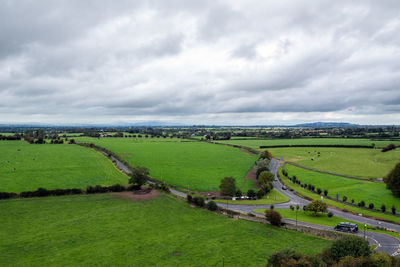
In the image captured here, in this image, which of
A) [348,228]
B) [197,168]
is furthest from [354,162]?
[348,228]

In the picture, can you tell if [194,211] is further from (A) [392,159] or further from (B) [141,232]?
(A) [392,159]

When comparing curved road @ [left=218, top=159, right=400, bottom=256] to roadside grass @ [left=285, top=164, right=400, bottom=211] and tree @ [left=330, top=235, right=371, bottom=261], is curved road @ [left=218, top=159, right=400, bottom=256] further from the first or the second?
roadside grass @ [left=285, top=164, right=400, bottom=211]

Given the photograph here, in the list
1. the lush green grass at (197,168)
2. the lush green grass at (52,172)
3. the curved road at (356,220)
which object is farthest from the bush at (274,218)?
the lush green grass at (52,172)

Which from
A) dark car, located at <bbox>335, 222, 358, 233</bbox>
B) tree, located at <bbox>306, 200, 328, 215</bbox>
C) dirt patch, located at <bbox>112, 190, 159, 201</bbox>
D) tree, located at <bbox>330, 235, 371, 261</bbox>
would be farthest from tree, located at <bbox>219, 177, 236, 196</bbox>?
tree, located at <bbox>330, 235, 371, 261</bbox>

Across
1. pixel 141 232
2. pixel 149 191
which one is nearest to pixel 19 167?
pixel 149 191

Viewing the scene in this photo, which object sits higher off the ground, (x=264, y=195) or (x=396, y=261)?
(x=396, y=261)

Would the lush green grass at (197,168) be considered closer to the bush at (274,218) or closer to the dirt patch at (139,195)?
the dirt patch at (139,195)

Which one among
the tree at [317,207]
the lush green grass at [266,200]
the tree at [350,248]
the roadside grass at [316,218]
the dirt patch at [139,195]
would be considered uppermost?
the tree at [350,248]
